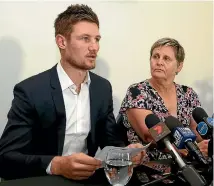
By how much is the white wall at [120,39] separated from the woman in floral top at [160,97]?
14.9 inches

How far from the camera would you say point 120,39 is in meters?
2.06

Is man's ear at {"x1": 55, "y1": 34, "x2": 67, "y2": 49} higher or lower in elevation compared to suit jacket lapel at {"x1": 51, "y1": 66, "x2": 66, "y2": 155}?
higher

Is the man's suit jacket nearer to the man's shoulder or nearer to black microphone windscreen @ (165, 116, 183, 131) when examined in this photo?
the man's shoulder

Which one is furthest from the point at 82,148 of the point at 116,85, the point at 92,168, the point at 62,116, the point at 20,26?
the point at 20,26

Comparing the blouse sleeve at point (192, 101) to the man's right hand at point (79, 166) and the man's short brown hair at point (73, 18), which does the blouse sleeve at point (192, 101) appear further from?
the man's right hand at point (79, 166)

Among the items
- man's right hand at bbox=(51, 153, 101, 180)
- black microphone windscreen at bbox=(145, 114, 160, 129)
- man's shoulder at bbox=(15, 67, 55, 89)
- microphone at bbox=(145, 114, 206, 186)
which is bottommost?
man's right hand at bbox=(51, 153, 101, 180)

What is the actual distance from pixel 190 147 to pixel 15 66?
1.37 meters

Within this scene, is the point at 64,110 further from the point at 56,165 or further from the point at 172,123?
the point at 172,123

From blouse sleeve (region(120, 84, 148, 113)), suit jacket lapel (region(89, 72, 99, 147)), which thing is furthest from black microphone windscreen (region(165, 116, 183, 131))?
blouse sleeve (region(120, 84, 148, 113))

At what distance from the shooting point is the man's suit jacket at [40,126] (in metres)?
1.16

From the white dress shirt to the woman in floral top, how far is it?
0.27 metres

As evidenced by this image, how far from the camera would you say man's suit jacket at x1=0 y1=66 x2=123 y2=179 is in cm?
116

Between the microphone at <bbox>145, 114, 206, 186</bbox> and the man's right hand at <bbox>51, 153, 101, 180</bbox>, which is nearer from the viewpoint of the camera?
the microphone at <bbox>145, 114, 206, 186</bbox>

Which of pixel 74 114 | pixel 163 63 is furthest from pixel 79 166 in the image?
pixel 163 63
